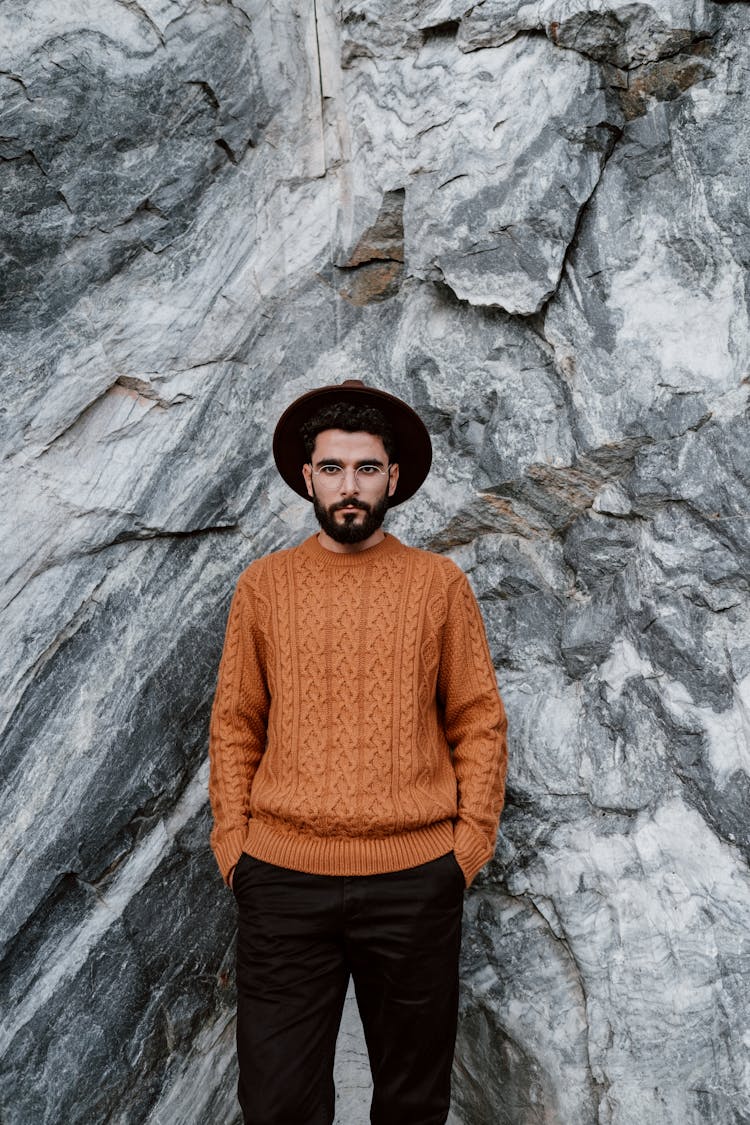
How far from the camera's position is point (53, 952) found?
9.48 feet

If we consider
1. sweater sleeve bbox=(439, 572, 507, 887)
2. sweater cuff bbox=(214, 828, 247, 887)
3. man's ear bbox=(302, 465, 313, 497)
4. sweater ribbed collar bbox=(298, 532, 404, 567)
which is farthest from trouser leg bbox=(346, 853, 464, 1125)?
man's ear bbox=(302, 465, 313, 497)

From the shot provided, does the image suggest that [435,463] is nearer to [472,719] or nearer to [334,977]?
[472,719]

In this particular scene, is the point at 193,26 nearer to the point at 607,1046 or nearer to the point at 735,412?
the point at 735,412

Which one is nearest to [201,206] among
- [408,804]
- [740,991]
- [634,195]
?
[634,195]

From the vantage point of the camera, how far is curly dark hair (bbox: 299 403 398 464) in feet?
8.71

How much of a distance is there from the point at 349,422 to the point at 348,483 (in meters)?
0.16

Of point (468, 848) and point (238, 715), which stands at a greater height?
point (238, 715)

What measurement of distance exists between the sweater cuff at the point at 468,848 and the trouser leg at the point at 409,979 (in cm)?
2

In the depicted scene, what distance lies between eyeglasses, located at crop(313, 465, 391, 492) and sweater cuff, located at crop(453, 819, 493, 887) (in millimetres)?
923

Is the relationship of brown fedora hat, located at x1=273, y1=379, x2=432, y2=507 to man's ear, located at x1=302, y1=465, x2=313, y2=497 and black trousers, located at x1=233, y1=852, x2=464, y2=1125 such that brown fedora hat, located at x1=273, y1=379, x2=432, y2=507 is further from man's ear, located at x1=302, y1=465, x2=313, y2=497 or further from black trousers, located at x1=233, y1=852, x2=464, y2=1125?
black trousers, located at x1=233, y1=852, x2=464, y2=1125

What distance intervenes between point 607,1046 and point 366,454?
6.07ft

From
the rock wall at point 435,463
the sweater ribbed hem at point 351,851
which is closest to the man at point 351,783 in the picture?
the sweater ribbed hem at point 351,851

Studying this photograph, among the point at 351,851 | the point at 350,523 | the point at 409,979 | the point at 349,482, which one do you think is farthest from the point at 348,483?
the point at 409,979

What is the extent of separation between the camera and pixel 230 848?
2691 mm
